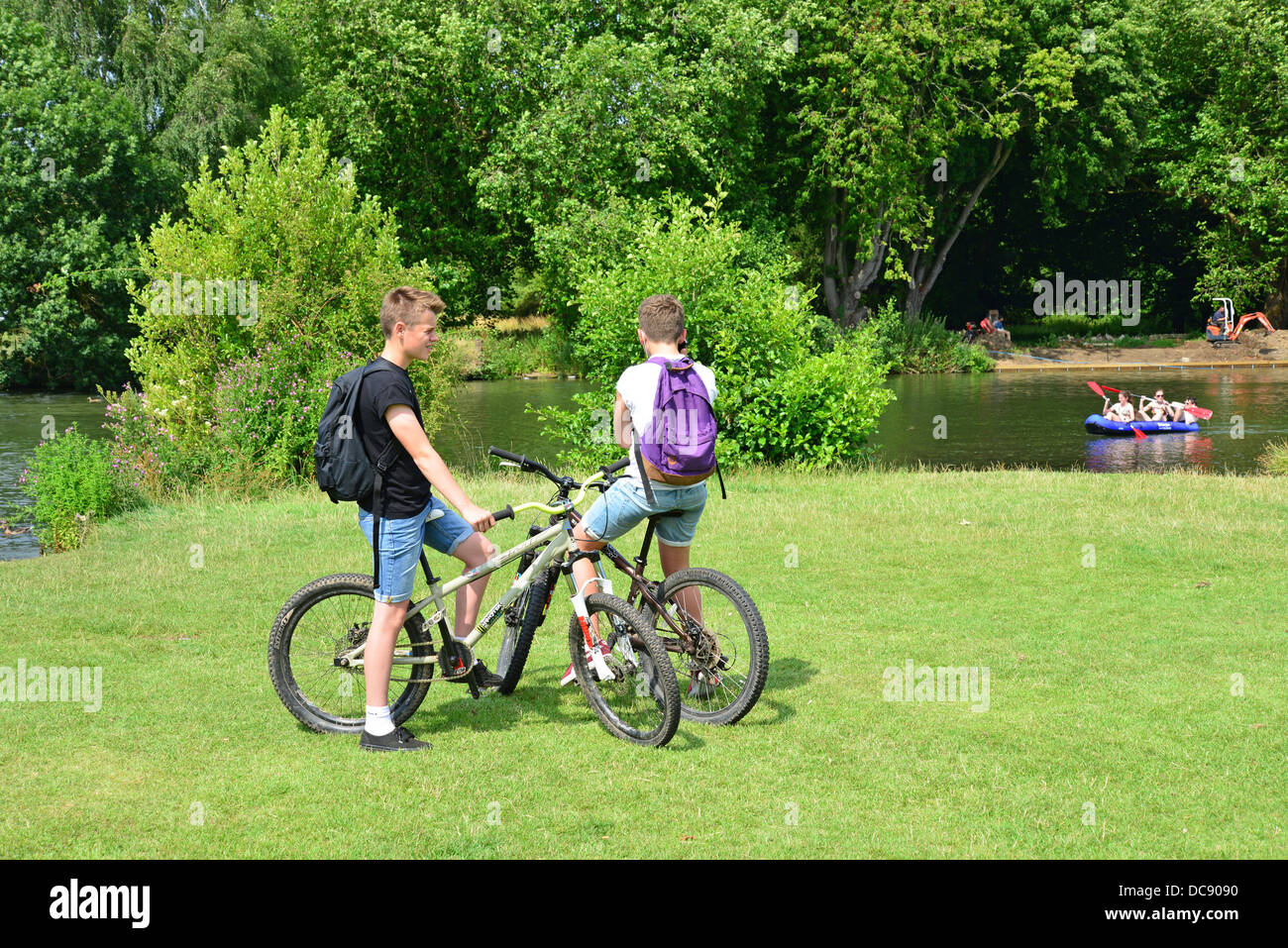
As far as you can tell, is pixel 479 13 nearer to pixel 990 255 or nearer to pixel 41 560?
pixel 41 560

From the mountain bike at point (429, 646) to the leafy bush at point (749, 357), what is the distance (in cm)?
1218

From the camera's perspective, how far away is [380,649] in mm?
6242

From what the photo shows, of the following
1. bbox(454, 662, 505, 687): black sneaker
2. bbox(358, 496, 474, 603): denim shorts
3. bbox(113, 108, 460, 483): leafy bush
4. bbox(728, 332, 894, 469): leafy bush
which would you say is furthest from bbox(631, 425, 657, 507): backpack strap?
bbox(113, 108, 460, 483): leafy bush

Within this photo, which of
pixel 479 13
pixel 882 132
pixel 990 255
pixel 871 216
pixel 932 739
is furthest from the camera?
pixel 990 255

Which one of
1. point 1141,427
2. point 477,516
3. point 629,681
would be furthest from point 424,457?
point 1141,427

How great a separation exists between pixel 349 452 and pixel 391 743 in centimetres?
156

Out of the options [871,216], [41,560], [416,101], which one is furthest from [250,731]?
[871,216]

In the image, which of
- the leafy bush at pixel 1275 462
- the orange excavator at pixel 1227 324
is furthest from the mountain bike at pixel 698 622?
the orange excavator at pixel 1227 324

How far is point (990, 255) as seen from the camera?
60688 mm

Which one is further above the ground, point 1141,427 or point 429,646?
point 1141,427

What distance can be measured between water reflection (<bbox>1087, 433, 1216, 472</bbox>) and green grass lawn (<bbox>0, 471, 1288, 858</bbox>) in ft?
42.3

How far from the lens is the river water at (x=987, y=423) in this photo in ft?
81.3

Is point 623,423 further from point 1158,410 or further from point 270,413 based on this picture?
point 1158,410

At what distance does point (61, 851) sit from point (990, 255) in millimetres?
60482
